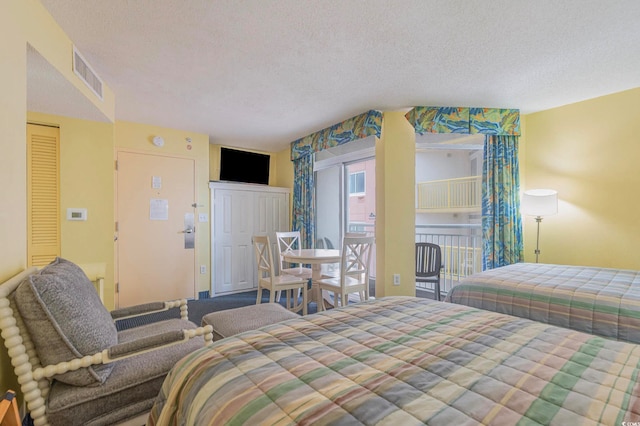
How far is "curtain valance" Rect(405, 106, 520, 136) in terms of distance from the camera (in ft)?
10.8

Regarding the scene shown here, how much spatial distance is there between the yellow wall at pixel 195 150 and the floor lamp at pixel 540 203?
4098 millimetres

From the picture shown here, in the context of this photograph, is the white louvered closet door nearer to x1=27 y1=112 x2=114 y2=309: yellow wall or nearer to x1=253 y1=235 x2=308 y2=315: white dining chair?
x1=27 y1=112 x2=114 y2=309: yellow wall

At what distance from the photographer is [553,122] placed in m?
3.37

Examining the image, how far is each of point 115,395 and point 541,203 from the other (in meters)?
3.92

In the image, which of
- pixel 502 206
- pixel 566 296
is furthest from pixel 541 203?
pixel 566 296

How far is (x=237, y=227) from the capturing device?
4.58 metres

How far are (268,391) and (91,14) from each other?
233 cm

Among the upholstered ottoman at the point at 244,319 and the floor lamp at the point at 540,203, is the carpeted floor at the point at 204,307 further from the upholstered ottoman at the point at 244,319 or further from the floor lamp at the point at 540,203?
the floor lamp at the point at 540,203

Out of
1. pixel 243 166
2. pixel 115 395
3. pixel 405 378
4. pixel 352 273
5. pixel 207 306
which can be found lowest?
pixel 207 306

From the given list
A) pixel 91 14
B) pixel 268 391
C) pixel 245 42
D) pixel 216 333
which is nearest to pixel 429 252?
pixel 216 333

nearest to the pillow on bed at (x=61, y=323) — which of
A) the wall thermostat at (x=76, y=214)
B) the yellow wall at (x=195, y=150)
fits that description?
the wall thermostat at (x=76, y=214)

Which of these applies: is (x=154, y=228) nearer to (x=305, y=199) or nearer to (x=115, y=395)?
(x=305, y=199)

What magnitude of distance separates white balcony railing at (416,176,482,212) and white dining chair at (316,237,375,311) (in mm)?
2670

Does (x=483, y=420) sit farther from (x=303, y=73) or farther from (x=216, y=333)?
(x=303, y=73)
